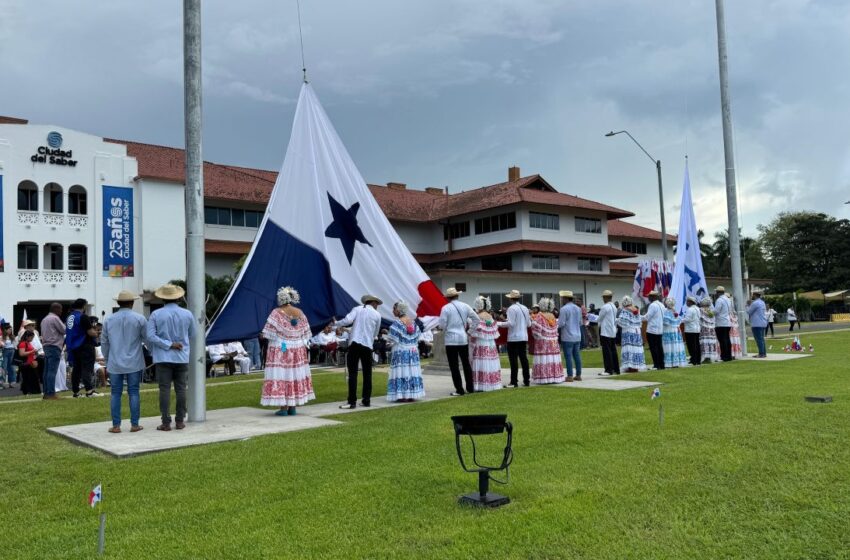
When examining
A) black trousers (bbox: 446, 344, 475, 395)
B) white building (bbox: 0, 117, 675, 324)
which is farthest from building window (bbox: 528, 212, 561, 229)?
black trousers (bbox: 446, 344, 475, 395)

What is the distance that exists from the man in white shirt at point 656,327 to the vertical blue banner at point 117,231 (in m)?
29.6

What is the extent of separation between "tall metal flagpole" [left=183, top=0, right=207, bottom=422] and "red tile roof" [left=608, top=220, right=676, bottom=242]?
141 feet

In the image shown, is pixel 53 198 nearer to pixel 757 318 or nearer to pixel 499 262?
pixel 499 262

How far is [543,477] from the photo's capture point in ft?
19.9

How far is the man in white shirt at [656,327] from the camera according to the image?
1596cm

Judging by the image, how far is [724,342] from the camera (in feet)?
58.8

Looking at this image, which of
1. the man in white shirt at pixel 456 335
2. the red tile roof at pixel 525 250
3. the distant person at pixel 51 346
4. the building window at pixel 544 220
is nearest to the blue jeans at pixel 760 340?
the man in white shirt at pixel 456 335

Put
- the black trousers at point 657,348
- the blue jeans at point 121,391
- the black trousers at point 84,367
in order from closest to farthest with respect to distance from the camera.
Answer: the blue jeans at point 121,391 < the black trousers at point 84,367 < the black trousers at point 657,348

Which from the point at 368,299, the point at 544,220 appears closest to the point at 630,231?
the point at 544,220

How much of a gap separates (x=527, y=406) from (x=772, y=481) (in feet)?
16.3

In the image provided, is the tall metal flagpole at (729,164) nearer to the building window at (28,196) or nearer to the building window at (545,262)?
the building window at (545,262)

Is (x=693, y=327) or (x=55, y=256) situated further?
(x=55, y=256)

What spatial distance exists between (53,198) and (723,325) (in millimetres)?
32473

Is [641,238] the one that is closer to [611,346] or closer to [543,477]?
[611,346]
